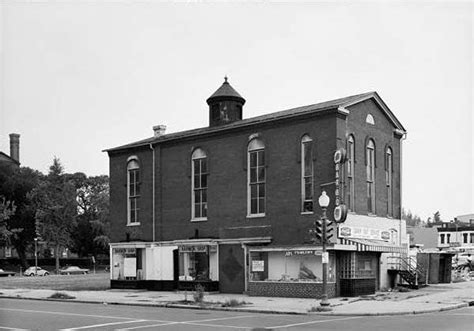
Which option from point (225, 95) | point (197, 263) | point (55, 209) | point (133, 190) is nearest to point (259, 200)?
point (197, 263)

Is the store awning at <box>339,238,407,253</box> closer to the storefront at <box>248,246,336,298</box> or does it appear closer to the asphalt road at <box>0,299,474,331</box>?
the storefront at <box>248,246,336,298</box>

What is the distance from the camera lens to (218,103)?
140 ft

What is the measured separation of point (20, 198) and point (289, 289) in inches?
2790

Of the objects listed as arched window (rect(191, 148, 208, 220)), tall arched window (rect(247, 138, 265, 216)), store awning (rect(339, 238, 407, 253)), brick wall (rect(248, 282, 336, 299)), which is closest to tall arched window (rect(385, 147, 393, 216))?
store awning (rect(339, 238, 407, 253))

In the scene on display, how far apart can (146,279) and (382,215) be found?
1551 centimetres

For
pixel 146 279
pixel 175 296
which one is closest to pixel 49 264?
pixel 146 279

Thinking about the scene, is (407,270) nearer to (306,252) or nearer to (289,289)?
(306,252)

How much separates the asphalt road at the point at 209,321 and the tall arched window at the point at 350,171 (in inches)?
361

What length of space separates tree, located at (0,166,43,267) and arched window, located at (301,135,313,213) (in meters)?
66.0

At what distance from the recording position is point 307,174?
34.9 m

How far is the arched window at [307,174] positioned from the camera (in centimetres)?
3456

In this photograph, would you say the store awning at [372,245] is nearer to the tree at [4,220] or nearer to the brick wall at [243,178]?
the brick wall at [243,178]

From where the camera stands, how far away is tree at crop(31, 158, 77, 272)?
89750 mm

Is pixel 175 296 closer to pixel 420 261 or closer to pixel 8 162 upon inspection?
pixel 420 261
